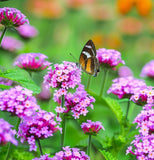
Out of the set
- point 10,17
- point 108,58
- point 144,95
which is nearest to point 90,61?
point 108,58

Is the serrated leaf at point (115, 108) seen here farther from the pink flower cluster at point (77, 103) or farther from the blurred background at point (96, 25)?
the blurred background at point (96, 25)

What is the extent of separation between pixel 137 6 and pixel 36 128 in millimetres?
3672

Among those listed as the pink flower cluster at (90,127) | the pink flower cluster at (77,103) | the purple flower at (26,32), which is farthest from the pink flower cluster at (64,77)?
the purple flower at (26,32)

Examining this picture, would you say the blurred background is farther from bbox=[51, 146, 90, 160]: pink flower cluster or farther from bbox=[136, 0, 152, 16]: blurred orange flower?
bbox=[51, 146, 90, 160]: pink flower cluster

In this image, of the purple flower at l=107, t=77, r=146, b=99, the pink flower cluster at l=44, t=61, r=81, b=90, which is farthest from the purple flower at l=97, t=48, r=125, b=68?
the pink flower cluster at l=44, t=61, r=81, b=90

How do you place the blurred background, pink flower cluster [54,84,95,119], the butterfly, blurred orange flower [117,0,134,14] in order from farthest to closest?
1. blurred orange flower [117,0,134,14]
2. the blurred background
3. the butterfly
4. pink flower cluster [54,84,95,119]

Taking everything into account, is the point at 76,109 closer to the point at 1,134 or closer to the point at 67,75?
the point at 67,75

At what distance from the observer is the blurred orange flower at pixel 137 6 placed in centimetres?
445

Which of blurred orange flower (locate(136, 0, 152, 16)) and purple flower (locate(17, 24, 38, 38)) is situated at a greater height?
blurred orange flower (locate(136, 0, 152, 16))

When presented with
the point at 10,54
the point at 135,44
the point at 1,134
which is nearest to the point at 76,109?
the point at 1,134

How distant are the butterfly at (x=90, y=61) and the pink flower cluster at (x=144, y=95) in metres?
0.18

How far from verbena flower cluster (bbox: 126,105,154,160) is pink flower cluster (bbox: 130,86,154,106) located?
0.24 feet

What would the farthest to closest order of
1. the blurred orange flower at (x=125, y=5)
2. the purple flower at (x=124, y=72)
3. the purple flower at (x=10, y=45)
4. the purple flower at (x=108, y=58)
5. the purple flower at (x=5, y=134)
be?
1. the blurred orange flower at (x=125, y=5)
2. the purple flower at (x=10, y=45)
3. the purple flower at (x=124, y=72)
4. the purple flower at (x=108, y=58)
5. the purple flower at (x=5, y=134)

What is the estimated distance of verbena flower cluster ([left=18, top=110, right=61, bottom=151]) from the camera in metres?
1.14
